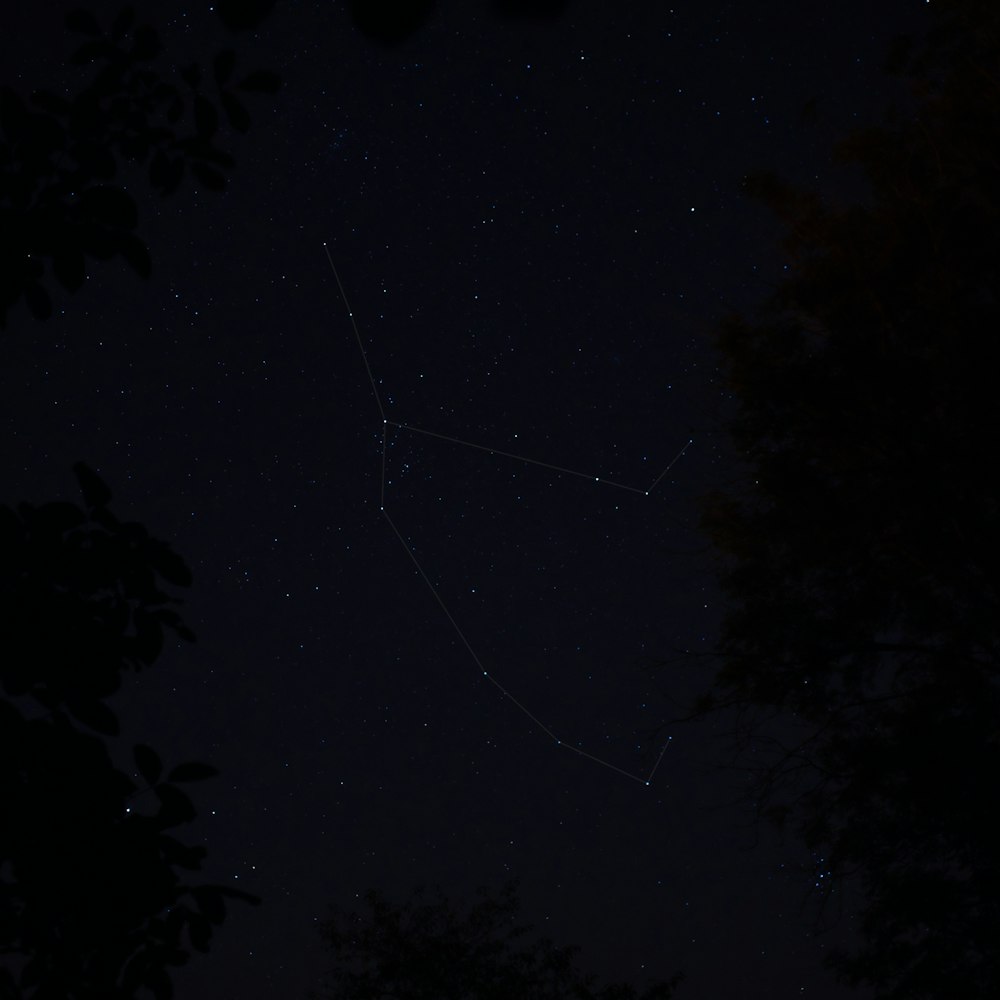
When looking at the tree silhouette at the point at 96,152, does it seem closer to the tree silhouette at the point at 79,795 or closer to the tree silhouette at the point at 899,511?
the tree silhouette at the point at 79,795

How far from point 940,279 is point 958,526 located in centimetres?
186

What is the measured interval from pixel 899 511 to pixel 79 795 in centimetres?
703

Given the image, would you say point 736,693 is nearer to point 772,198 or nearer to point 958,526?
point 958,526

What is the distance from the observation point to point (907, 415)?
7484mm

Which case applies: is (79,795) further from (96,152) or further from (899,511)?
(899,511)

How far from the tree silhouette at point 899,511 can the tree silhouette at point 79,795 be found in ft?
21.9

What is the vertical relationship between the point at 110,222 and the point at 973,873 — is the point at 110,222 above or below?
below

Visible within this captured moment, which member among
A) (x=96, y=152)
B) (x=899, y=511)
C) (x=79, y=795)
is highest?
(x=899, y=511)

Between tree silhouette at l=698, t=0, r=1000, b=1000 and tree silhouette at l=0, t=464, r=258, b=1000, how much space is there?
6.66 m

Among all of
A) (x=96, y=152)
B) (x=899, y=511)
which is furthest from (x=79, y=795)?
(x=899, y=511)

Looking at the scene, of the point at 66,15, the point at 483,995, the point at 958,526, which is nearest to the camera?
the point at 66,15

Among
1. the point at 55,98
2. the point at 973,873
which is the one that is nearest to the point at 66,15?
the point at 55,98

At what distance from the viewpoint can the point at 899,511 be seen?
751cm

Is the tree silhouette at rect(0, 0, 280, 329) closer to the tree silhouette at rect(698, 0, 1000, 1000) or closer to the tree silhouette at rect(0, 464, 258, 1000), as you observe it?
the tree silhouette at rect(0, 464, 258, 1000)
